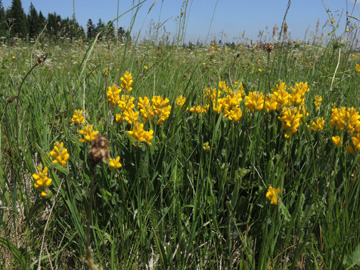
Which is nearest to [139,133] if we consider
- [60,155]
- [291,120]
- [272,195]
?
[60,155]

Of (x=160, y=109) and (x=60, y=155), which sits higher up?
(x=160, y=109)

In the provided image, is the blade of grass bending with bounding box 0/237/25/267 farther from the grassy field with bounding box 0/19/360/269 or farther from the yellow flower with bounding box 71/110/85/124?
the yellow flower with bounding box 71/110/85/124

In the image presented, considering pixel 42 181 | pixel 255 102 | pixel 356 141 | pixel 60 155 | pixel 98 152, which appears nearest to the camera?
pixel 98 152

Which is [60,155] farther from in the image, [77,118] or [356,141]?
[356,141]

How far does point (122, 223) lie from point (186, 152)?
47cm

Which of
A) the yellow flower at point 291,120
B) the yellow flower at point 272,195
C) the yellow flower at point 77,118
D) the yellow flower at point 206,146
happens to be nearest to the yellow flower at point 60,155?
the yellow flower at point 77,118

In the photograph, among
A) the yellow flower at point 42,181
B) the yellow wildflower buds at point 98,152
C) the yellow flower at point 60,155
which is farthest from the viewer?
the yellow flower at point 60,155

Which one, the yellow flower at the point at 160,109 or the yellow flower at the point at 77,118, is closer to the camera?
the yellow flower at the point at 77,118

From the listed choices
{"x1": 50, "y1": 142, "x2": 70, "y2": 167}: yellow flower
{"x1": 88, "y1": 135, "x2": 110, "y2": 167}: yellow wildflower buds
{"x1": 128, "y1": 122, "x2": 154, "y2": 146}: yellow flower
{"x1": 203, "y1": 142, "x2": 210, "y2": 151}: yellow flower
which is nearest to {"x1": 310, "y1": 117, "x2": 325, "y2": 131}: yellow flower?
{"x1": 203, "y1": 142, "x2": 210, "y2": 151}: yellow flower

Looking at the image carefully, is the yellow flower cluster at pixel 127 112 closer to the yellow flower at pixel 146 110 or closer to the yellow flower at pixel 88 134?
the yellow flower at pixel 146 110

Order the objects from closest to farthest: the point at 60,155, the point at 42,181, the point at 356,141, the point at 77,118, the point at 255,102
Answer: the point at 42,181 < the point at 60,155 < the point at 356,141 < the point at 77,118 < the point at 255,102

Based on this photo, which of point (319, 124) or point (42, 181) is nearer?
point (42, 181)

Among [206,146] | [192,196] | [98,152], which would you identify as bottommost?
[192,196]

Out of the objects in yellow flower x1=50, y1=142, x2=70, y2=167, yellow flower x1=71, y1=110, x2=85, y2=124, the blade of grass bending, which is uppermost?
yellow flower x1=71, y1=110, x2=85, y2=124
